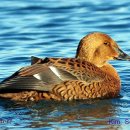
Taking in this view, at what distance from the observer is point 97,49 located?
44.2ft

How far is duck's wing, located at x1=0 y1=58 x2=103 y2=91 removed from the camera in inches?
488

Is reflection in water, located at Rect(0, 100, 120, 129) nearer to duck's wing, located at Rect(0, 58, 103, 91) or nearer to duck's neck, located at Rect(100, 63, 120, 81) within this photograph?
duck's wing, located at Rect(0, 58, 103, 91)

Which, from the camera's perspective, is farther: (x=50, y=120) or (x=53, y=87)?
(x=53, y=87)

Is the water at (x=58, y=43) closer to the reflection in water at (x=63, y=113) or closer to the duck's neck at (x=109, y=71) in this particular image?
the reflection in water at (x=63, y=113)

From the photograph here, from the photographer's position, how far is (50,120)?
11.3 metres

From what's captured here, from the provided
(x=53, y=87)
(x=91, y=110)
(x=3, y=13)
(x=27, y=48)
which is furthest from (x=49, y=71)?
(x=3, y=13)

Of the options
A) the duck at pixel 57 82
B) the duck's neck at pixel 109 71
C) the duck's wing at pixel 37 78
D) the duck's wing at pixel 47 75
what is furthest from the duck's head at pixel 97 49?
the duck's wing at pixel 37 78

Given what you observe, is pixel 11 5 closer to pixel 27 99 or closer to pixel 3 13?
pixel 3 13

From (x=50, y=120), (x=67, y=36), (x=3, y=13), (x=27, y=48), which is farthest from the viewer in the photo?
(x=3, y=13)

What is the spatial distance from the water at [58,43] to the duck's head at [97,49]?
65 centimetres

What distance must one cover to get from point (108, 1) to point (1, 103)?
34.8 ft

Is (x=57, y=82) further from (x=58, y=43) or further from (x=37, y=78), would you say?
(x=58, y=43)

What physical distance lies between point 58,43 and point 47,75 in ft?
16.7

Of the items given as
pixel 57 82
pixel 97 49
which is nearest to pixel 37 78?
pixel 57 82
